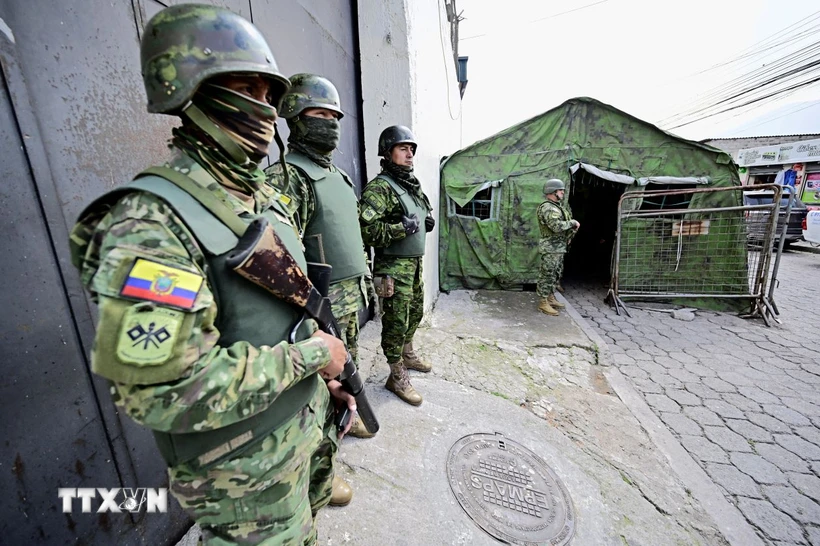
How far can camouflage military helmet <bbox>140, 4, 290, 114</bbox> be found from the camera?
860 mm

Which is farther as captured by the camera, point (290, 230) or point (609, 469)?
point (609, 469)

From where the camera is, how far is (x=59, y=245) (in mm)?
1154

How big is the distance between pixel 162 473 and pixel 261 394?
1.23 meters

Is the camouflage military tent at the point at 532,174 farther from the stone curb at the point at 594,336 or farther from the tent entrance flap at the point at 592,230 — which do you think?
the tent entrance flap at the point at 592,230

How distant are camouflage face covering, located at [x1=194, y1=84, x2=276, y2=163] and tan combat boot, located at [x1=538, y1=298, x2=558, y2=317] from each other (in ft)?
16.3

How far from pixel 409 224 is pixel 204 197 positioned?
1790 millimetres

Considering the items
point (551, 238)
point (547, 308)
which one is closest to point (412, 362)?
point (547, 308)

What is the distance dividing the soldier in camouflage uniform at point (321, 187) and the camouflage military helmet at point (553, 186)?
4265mm

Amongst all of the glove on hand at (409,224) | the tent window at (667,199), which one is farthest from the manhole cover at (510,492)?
the tent window at (667,199)

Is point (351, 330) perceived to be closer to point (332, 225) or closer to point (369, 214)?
point (332, 225)

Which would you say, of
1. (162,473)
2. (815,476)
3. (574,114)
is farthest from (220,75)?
(574,114)

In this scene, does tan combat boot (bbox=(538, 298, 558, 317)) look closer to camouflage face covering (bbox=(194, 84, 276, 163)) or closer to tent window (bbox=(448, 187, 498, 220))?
tent window (bbox=(448, 187, 498, 220))

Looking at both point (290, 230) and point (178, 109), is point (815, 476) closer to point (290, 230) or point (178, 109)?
point (290, 230)

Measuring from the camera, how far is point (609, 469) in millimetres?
2215
